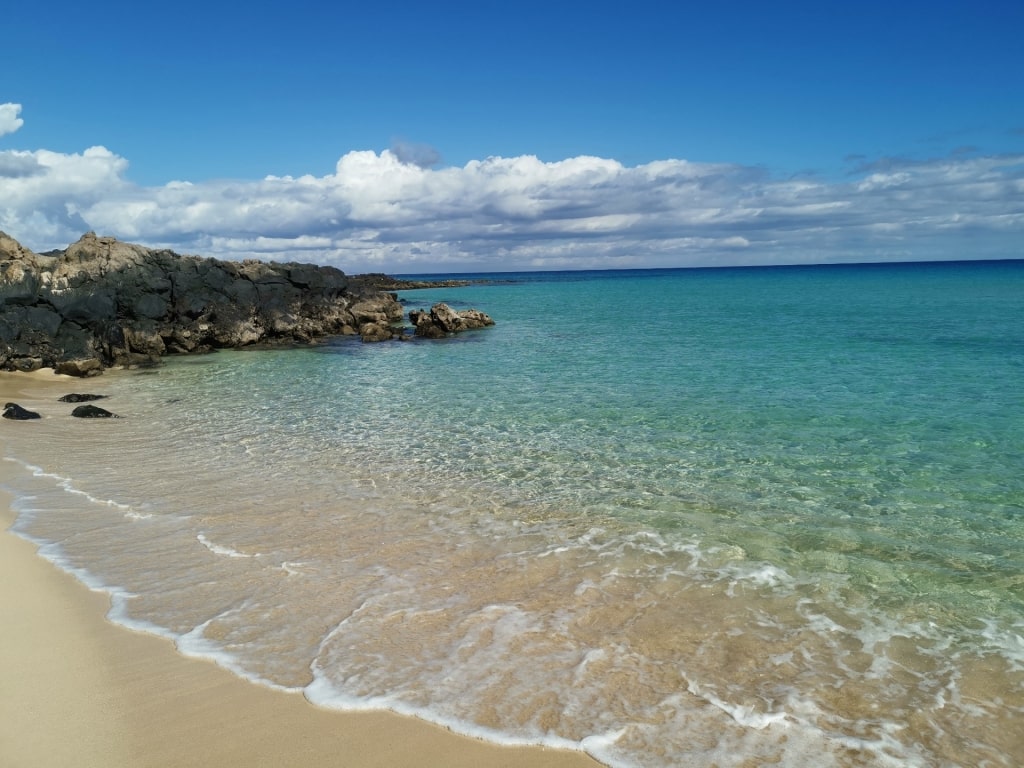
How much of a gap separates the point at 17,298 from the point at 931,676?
3179cm

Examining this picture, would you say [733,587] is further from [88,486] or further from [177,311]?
[177,311]

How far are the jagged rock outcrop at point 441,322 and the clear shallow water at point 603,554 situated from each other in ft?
63.4

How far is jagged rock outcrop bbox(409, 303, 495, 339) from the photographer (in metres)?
38.3

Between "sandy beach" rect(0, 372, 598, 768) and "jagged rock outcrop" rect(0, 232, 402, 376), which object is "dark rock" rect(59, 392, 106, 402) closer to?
"jagged rock outcrop" rect(0, 232, 402, 376)

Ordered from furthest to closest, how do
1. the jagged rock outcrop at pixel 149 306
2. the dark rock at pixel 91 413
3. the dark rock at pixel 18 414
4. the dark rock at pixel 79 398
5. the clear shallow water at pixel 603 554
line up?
the jagged rock outcrop at pixel 149 306
the dark rock at pixel 79 398
the dark rock at pixel 91 413
the dark rock at pixel 18 414
the clear shallow water at pixel 603 554

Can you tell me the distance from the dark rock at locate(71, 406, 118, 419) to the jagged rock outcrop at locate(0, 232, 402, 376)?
924 cm

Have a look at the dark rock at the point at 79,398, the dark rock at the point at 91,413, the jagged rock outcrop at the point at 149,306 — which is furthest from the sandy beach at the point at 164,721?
the jagged rock outcrop at the point at 149,306

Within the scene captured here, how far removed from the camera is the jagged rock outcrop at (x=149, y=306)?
1052 inches

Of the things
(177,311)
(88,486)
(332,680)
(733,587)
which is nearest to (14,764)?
(332,680)

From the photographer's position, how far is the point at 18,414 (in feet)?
56.5

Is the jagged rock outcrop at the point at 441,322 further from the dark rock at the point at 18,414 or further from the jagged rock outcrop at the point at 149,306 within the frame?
the dark rock at the point at 18,414

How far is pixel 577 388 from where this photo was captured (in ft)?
65.5

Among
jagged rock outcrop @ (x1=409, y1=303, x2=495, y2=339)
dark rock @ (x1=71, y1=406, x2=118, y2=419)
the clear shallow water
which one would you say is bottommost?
the clear shallow water

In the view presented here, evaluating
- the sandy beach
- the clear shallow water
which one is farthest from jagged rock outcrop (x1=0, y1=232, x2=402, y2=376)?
the sandy beach
